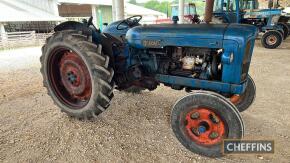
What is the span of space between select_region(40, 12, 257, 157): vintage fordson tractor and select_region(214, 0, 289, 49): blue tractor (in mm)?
8447

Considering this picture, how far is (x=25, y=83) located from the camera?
5.16 m

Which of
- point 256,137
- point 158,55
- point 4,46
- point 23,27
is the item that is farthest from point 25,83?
point 23,27

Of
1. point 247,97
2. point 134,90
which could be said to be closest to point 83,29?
point 134,90

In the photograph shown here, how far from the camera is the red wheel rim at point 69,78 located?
3.04m

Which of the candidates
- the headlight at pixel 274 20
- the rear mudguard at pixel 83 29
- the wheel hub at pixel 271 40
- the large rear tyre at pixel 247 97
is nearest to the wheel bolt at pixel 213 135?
the large rear tyre at pixel 247 97

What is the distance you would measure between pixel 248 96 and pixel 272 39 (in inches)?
334

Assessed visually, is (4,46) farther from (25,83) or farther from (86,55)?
(86,55)

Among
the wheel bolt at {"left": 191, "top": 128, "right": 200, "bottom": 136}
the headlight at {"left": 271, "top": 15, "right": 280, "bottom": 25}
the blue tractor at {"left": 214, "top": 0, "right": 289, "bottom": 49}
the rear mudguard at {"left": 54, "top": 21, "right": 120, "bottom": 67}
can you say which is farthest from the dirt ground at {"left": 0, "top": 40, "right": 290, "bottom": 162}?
the headlight at {"left": 271, "top": 15, "right": 280, "bottom": 25}

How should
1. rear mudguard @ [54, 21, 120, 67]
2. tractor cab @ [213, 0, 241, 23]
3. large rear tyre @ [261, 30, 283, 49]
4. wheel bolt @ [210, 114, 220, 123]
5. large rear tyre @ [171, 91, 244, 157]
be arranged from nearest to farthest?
large rear tyre @ [171, 91, 244, 157], wheel bolt @ [210, 114, 220, 123], rear mudguard @ [54, 21, 120, 67], large rear tyre @ [261, 30, 283, 49], tractor cab @ [213, 0, 241, 23]

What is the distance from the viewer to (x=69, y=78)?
10.4 ft

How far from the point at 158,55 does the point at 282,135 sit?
172 cm

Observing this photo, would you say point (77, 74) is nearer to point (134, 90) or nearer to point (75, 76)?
point (75, 76)

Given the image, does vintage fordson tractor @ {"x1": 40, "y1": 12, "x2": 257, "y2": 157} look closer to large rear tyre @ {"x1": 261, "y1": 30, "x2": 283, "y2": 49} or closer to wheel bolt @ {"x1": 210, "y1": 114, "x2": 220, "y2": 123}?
wheel bolt @ {"x1": 210, "y1": 114, "x2": 220, "y2": 123}

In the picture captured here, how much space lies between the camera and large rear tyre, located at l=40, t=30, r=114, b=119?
2.73m
